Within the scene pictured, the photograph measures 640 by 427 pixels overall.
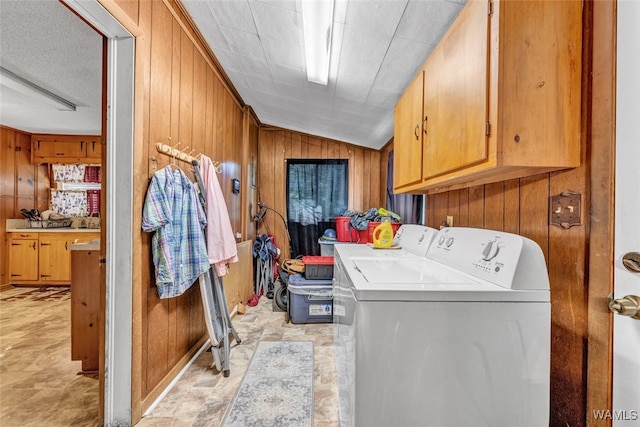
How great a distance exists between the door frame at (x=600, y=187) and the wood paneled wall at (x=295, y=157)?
3.26 metres

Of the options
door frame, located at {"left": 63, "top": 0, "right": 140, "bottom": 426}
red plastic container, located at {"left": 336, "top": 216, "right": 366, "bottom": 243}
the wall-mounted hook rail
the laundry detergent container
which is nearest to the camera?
door frame, located at {"left": 63, "top": 0, "right": 140, "bottom": 426}

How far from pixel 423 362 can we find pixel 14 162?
5.94 metres

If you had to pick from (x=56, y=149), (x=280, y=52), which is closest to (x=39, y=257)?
(x=56, y=149)

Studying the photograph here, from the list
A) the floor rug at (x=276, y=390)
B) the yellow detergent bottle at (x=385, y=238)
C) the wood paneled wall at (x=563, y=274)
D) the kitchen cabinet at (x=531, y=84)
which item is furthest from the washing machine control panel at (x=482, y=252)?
the floor rug at (x=276, y=390)

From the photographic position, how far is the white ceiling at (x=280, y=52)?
1441 millimetres

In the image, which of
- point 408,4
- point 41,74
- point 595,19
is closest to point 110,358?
point 408,4

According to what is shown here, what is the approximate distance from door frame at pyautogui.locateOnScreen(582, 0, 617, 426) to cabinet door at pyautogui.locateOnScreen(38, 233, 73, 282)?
5.48 metres

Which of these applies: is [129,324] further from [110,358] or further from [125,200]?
[125,200]

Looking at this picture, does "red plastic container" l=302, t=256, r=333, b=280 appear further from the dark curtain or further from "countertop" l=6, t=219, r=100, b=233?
"countertop" l=6, t=219, r=100, b=233

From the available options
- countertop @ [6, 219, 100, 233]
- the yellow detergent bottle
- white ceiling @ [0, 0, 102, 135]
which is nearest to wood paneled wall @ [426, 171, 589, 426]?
the yellow detergent bottle

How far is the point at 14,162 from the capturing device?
413 centimetres

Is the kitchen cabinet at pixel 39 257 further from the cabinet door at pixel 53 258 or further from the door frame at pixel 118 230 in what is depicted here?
the door frame at pixel 118 230

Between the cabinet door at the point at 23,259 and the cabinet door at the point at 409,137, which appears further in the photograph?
the cabinet door at the point at 23,259

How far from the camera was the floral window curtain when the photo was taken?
4.08 m
